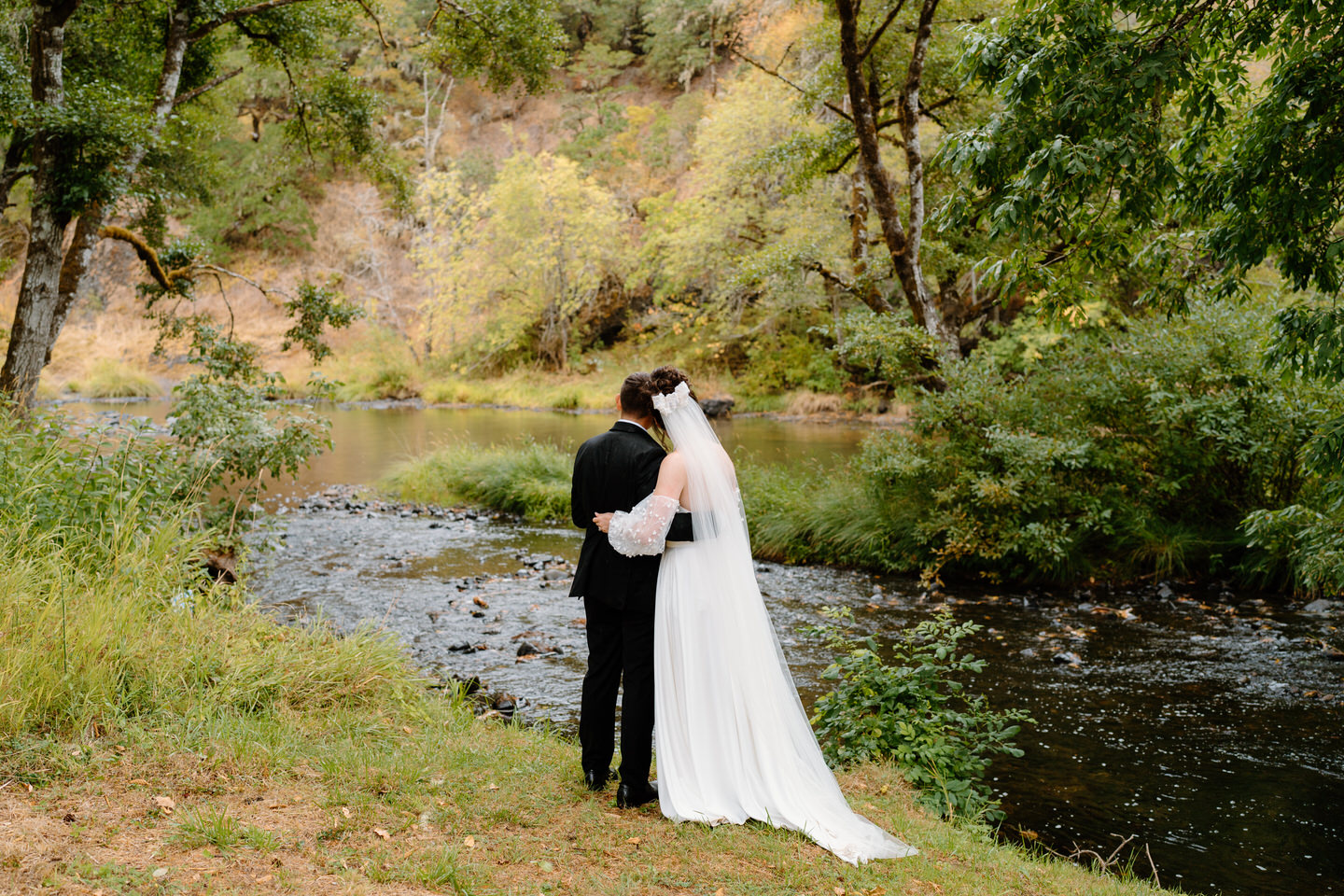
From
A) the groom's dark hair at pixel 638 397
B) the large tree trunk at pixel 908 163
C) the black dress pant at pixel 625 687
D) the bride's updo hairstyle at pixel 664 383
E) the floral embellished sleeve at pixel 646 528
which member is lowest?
the black dress pant at pixel 625 687

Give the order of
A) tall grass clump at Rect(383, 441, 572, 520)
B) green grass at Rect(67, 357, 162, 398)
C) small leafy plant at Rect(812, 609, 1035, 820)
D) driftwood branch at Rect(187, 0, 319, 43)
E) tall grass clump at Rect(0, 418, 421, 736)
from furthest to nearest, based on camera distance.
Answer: green grass at Rect(67, 357, 162, 398) → tall grass clump at Rect(383, 441, 572, 520) → driftwood branch at Rect(187, 0, 319, 43) → small leafy plant at Rect(812, 609, 1035, 820) → tall grass clump at Rect(0, 418, 421, 736)

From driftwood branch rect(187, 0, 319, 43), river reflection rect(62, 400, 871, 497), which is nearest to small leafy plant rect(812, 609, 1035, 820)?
river reflection rect(62, 400, 871, 497)

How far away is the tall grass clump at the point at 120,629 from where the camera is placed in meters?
4.67

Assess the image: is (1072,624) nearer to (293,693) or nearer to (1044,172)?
(1044,172)

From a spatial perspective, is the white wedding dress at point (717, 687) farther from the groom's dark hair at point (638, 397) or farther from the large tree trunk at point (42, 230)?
Result: the large tree trunk at point (42, 230)

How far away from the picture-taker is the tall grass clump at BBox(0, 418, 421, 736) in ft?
15.3

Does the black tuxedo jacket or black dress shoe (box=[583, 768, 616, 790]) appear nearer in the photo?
the black tuxedo jacket

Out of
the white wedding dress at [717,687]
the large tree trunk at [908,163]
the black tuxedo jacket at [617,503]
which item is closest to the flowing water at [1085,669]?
the white wedding dress at [717,687]

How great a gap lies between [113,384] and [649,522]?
4337cm

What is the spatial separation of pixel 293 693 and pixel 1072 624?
7.84 metres

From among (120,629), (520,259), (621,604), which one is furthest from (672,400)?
(520,259)

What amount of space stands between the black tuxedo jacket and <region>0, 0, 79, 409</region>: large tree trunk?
881 centimetres

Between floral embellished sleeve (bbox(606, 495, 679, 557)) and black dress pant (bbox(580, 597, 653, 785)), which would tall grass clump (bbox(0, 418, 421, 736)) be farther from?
floral embellished sleeve (bbox(606, 495, 679, 557))

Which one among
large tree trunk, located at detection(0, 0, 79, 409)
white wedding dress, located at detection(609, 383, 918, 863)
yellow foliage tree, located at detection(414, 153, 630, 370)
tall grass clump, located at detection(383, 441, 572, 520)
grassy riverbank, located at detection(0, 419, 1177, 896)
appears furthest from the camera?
yellow foliage tree, located at detection(414, 153, 630, 370)
